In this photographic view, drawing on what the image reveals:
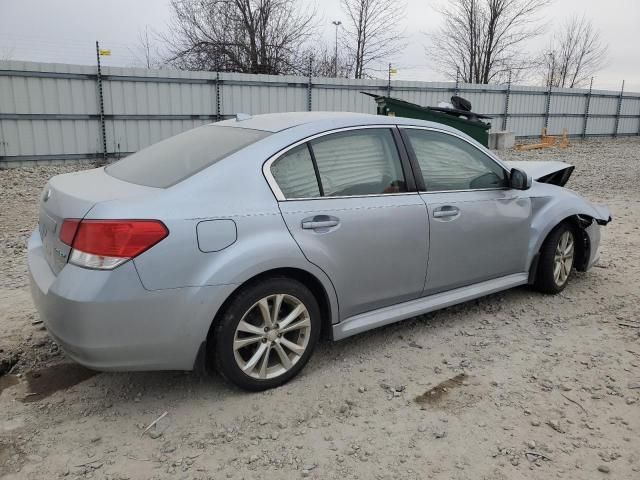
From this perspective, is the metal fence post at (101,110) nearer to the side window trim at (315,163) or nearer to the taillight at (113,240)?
the side window trim at (315,163)

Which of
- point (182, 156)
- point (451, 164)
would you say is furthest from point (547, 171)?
point (182, 156)

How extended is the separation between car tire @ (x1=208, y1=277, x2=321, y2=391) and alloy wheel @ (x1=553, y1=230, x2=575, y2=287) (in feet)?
7.96

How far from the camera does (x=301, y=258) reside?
3.05 meters

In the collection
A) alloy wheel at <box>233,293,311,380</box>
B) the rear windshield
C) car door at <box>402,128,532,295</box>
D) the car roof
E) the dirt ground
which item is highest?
the car roof

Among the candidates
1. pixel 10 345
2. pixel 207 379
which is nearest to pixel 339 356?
pixel 207 379

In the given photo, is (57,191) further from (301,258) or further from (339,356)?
(339,356)

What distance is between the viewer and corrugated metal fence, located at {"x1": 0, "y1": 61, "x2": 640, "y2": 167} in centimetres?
1202

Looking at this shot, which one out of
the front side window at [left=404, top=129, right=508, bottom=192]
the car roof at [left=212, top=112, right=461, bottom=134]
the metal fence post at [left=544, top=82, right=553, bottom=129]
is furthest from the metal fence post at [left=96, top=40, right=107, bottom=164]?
the metal fence post at [left=544, top=82, right=553, bottom=129]

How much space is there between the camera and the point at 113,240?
8.48 ft

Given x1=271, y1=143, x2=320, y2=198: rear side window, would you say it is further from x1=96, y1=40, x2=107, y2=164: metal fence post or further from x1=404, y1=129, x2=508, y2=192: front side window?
x1=96, y1=40, x2=107, y2=164: metal fence post

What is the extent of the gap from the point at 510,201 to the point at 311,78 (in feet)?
41.4

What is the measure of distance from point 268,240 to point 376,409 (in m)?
1.09

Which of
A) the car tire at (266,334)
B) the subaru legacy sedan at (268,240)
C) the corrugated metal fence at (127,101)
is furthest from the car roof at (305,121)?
the corrugated metal fence at (127,101)

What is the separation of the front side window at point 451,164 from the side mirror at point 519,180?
57 millimetres
